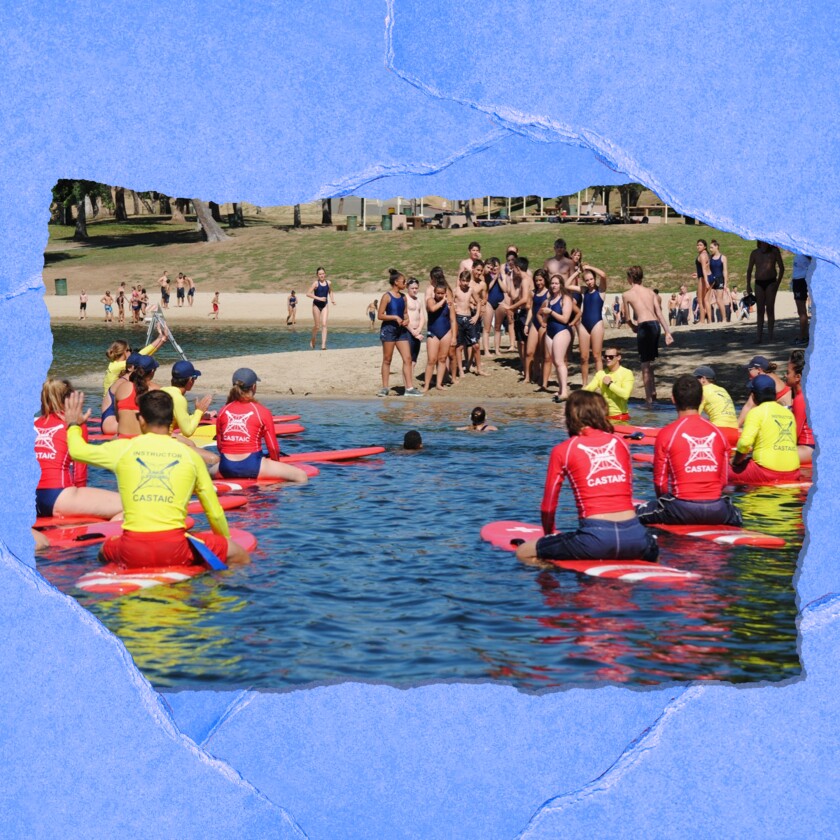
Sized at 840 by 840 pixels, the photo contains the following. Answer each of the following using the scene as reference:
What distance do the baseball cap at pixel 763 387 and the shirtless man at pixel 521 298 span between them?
8367 millimetres

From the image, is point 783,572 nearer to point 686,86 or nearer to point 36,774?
point 686,86

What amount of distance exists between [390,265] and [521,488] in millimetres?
37489

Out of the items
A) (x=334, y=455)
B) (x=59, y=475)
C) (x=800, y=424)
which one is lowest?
(x=334, y=455)

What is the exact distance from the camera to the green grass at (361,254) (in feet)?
152

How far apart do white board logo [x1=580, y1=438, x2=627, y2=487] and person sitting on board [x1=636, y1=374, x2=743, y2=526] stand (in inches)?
54.7

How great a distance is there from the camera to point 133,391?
37.9 ft

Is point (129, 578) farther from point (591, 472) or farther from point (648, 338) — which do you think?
point (648, 338)

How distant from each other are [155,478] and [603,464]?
2906 millimetres

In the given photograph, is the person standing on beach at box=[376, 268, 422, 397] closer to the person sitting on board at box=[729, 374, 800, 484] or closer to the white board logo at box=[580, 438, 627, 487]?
the person sitting on board at box=[729, 374, 800, 484]

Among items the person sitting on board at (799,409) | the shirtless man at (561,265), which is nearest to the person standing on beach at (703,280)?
the shirtless man at (561,265)

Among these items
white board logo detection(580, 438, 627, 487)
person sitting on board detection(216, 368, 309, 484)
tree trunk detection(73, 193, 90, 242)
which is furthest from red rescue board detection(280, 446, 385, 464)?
tree trunk detection(73, 193, 90, 242)

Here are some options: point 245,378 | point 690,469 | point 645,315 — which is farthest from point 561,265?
point 690,469

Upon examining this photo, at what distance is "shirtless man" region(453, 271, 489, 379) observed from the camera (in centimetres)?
1853

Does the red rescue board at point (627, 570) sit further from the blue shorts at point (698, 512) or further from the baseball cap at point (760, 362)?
the baseball cap at point (760, 362)
